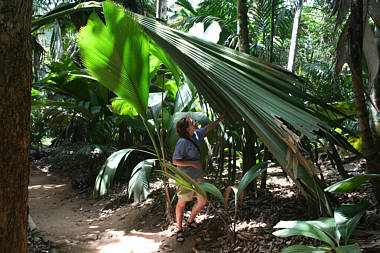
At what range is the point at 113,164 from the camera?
351 centimetres

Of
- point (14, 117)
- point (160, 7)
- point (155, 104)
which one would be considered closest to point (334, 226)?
point (14, 117)

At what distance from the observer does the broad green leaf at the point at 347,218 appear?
173 cm

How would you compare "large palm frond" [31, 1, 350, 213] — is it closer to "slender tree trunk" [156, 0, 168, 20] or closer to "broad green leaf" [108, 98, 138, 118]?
"broad green leaf" [108, 98, 138, 118]

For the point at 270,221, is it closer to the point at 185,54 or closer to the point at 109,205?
the point at 185,54

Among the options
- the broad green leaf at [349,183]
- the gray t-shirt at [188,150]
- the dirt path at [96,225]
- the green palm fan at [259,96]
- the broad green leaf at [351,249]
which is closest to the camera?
the green palm fan at [259,96]

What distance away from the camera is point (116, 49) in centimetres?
200

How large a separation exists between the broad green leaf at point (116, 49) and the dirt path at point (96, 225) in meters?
1.91

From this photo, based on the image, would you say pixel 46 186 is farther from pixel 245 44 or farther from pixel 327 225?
pixel 327 225

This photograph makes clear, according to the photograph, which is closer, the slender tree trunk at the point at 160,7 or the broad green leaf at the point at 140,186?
the broad green leaf at the point at 140,186

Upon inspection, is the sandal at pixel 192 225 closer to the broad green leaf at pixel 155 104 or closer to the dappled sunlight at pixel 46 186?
the broad green leaf at pixel 155 104

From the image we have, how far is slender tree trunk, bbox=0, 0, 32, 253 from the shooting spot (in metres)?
1.44

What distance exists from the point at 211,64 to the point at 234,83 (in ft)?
0.57

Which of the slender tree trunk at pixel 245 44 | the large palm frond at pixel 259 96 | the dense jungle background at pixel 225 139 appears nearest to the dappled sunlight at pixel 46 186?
the dense jungle background at pixel 225 139

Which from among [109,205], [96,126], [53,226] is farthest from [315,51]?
[53,226]
